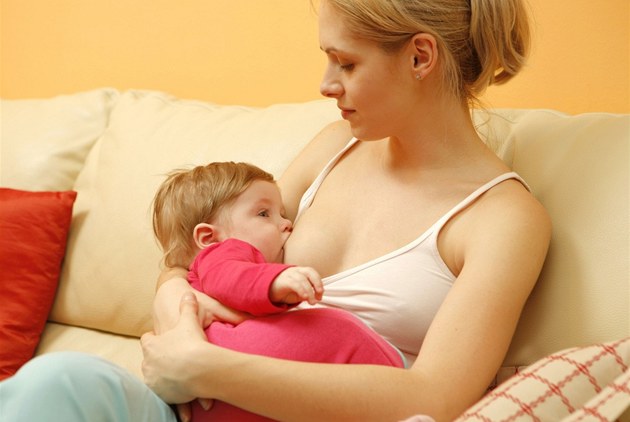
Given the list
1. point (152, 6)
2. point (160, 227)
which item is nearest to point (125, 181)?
point (160, 227)

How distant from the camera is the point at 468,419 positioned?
1.10 meters

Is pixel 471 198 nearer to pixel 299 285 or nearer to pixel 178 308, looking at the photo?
pixel 299 285

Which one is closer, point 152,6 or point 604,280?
point 604,280

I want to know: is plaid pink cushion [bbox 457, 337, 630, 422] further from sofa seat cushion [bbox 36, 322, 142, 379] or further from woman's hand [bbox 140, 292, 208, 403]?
sofa seat cushion [bbox 36, 322, 142, 379]

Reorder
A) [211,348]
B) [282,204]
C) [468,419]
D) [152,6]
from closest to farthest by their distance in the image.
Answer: [468,419]
[211,348]
[282,204]
[152,6]

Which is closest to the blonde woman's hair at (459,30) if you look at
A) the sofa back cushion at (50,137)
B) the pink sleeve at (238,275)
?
the pink sleeve at (238,275)

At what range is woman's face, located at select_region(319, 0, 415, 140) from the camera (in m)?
1.44

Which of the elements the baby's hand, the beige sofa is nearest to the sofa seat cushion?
the beige sofa

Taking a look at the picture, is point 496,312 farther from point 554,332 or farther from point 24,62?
point 24,62

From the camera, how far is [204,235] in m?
1.55

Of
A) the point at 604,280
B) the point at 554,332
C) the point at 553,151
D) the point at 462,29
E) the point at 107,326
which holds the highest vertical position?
the point at 462,29

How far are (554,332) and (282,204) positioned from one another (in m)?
0.56

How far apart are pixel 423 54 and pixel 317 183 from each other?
1.21 ft

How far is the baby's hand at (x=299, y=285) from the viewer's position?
1255 millimetres
